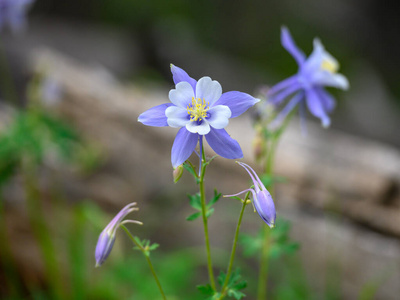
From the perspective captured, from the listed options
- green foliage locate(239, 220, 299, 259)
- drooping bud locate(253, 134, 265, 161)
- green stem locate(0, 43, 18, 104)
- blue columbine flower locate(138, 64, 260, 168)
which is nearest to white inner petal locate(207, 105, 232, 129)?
blue columbine flower locate(138, 64, 260, 168)

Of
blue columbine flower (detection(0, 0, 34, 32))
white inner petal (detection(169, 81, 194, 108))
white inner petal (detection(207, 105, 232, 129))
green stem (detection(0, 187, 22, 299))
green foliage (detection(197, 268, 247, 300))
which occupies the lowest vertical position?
green stem (detection(0, 187, 22, 299))

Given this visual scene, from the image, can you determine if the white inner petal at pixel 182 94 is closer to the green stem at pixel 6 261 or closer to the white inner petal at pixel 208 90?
the white inner petal at pixel 208 90

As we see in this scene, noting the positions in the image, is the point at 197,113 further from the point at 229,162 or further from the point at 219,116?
the point at 229,162

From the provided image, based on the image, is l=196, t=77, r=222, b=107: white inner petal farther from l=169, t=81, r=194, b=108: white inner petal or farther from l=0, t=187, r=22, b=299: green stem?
l=0, t=187, r=22, b=299: green stem

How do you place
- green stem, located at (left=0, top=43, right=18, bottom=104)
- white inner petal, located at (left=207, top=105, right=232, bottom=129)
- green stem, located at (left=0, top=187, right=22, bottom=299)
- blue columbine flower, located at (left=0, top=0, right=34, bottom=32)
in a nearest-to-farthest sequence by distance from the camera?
white inner petal, located at (left=207, top=105, right=232, bottom=129) → blue columbine flower, located at (left=0, top=0, right=34, bottom=32) → green stem, located at (left=0, top=187, right=22, bottom=299) → green stem, located at (left=0, top=43, right=18, bottom=104)

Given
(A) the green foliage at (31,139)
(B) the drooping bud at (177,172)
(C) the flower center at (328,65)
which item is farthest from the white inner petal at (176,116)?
(A) the green foliage at (31,139)

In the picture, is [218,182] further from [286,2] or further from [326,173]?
[286,2]

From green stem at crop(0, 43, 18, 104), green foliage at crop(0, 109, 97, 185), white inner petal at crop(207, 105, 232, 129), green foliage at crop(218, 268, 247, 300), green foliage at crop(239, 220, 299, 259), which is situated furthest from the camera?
green stem at crop(0, 43, 18, 104)
